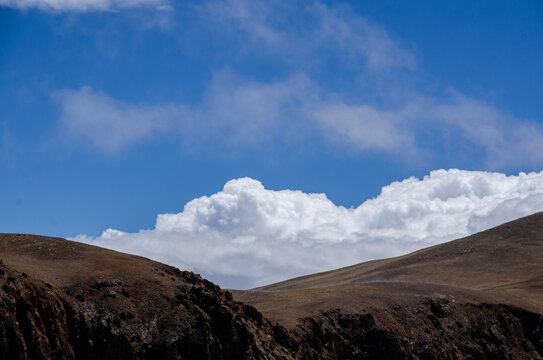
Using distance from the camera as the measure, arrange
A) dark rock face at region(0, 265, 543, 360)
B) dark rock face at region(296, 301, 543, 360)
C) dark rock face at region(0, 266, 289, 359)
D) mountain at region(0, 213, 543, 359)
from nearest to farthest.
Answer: dark rock face at region(0, 266, 289, 359) < dark rock face at region(0, 265, 543, 360) < mountain at region(0, 213, 543, 359) < dark rock face at region(296, 301, 543, 360)

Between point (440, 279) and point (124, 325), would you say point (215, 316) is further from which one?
point (440, 279)

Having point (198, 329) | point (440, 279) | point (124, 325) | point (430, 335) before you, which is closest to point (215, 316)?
point (198, 329)

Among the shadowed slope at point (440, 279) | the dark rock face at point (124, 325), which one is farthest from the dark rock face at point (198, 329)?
the shadowed slope at point (440, 279)

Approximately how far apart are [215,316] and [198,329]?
9.82 ft

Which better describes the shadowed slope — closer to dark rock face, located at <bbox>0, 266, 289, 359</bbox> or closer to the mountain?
the mountain

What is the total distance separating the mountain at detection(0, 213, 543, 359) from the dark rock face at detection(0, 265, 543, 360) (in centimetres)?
9

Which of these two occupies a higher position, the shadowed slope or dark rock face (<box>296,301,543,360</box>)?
the shadowed slope

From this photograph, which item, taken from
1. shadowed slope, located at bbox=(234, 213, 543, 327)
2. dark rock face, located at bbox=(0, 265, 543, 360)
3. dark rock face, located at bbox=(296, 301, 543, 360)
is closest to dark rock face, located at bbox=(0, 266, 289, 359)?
dark rock face, located at bbox=(0, 265, 543, 360)

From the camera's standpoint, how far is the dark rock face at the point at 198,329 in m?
40.5

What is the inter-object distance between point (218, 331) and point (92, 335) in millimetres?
10938

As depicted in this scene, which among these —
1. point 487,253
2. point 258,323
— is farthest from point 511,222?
point 258,323

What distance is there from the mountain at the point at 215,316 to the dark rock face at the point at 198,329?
85 millimetres

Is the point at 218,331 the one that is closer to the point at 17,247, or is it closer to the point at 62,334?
the point at 62,334

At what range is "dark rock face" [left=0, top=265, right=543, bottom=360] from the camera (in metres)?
40.5
